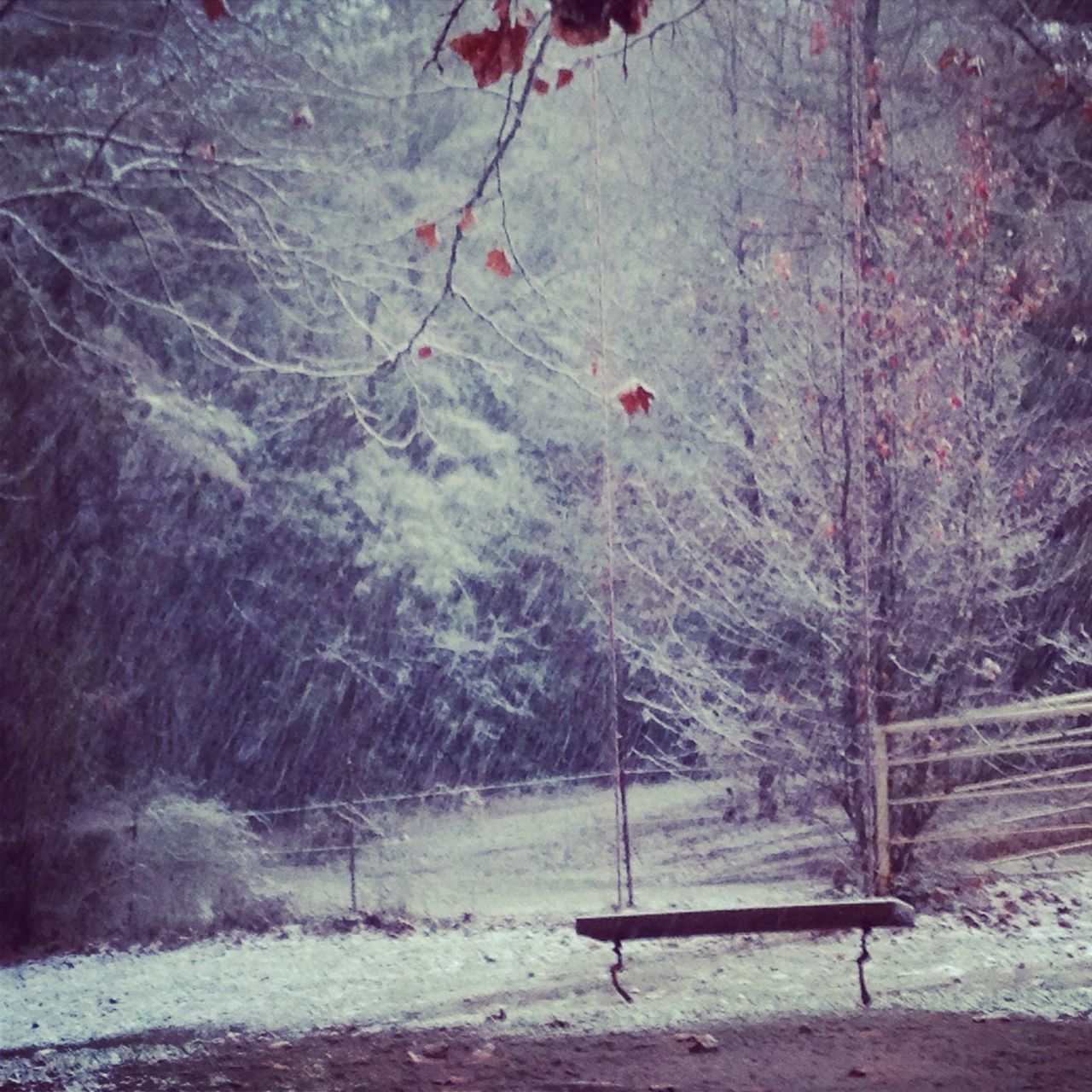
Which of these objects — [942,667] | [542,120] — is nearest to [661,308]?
[542,120]

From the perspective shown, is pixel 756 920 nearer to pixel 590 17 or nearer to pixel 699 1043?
pixel 699 1043

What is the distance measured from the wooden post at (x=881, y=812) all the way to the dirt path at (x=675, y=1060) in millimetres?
1804

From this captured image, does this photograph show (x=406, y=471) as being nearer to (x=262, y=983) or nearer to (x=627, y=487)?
(x=627, y=487)

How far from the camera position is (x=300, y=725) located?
12086mm

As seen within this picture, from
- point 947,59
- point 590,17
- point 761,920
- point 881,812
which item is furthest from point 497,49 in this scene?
point 947,59

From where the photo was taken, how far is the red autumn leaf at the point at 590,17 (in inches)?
115

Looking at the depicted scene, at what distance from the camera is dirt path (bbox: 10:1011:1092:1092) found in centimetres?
381

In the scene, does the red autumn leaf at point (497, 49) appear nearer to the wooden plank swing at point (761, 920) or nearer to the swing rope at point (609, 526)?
the swing rope at point (609, 526)

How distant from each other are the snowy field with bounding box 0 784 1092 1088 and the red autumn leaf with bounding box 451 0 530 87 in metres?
3.43

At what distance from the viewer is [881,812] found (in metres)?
6.20

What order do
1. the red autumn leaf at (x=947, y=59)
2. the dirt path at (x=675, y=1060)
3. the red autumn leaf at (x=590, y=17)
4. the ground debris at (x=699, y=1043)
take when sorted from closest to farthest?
the red autumn leaf at (x=590, y=17)
the dirt path at (x=675, y=1060)
the ground debris at (x=699, y=1043)
the red autumn leaf at (x=947, y=59)

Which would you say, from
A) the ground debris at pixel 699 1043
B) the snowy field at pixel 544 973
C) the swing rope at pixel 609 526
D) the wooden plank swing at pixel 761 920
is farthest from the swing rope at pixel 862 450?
the ground debris at pixel 699 1043

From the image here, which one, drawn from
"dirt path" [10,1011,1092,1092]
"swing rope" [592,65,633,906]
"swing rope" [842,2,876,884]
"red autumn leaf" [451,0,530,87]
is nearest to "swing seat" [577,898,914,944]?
"dirt path" [10,1011,1092,1092]

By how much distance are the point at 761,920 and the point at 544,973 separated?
164cm
